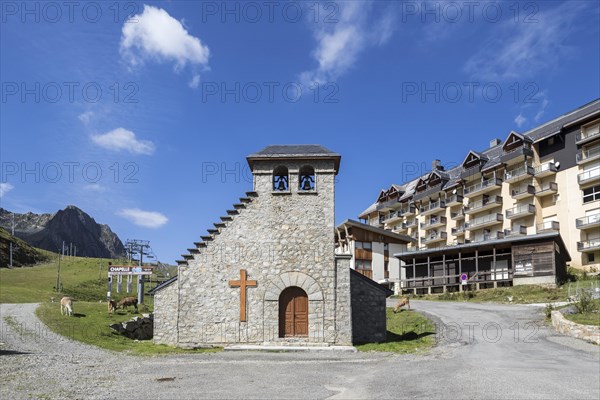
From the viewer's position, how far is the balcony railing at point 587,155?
2078 inches

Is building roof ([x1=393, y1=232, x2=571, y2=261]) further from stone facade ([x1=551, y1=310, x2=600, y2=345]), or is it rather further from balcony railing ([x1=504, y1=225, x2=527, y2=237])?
stone facade ([x1=551, y1=310, x2=600, y2=345])

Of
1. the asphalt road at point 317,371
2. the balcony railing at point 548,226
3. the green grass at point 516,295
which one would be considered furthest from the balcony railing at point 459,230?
the asphalt road at point 317,371

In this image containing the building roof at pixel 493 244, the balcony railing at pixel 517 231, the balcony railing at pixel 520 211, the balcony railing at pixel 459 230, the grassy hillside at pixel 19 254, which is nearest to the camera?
the building roof at pixel 493 244

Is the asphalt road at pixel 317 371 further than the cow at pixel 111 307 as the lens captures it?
No

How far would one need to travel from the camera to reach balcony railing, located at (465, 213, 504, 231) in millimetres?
64562

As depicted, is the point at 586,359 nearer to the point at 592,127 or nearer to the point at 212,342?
the point at 212,342

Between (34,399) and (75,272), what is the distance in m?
59.2

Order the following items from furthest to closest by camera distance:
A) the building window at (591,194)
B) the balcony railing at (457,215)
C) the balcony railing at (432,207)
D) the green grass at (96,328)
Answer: the balcony railing at (432,207)
the balcony railing at (457,215)
the building window at (591,194)
the green grass at (96,328)

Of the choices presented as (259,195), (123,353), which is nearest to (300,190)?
(259,195)

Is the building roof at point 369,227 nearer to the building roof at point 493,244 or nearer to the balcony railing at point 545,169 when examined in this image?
the building roof at point 493,244

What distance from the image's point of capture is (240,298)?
904 inches

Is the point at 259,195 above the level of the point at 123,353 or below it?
above

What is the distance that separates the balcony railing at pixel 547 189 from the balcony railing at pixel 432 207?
16.3m

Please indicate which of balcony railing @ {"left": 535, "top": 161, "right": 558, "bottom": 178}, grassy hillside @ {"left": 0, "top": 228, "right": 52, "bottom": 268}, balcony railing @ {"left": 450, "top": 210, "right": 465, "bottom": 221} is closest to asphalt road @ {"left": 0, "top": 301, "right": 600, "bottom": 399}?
balcony railing @ {"left": 535, "top": 161, "right": 558, "bottom": 178}
